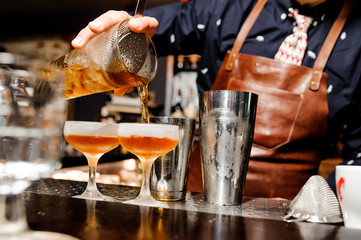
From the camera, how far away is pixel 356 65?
1476 millimetres

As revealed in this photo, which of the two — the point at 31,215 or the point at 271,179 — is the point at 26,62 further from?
the point at 271,179

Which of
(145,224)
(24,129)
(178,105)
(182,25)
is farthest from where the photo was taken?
(178,105)

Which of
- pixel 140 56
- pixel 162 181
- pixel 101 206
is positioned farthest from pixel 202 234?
pixel 140 56

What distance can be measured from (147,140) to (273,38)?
96 cm

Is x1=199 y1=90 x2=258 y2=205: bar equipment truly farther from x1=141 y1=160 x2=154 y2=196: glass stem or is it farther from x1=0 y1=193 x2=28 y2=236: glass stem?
x1=0 y1=193 x2=28 y2=236: glass stem

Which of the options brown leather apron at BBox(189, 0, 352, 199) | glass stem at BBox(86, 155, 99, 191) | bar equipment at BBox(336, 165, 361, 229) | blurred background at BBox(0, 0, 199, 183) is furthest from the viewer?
blurred background at BBox(0, 0, 199, 183)

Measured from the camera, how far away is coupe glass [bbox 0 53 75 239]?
38 centimetres

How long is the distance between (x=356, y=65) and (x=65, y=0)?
11.1ft

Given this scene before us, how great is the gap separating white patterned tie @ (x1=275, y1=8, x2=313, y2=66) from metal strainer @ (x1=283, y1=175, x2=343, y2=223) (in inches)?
33.6

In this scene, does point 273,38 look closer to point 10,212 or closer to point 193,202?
point 193,202

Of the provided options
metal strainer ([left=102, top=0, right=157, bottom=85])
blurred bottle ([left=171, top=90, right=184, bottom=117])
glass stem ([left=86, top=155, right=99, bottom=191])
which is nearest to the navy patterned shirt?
metal strainer ([left=102, top=0, right=157, bottom=85])

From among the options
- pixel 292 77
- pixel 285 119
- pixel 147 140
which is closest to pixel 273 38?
pixel 292 77

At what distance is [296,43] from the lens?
4.85 feet

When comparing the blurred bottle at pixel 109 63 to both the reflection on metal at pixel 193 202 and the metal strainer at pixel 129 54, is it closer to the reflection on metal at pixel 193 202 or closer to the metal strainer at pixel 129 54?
the metal strainer at pixel 129 54
